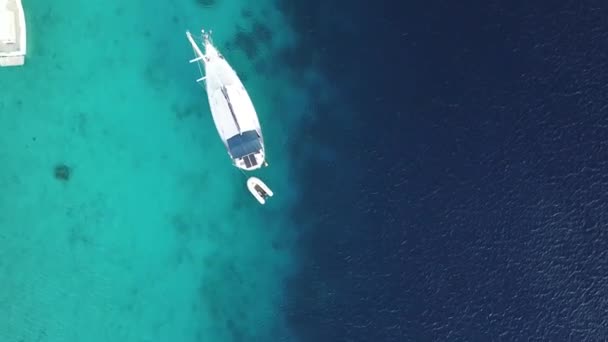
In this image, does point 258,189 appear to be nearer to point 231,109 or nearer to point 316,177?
point 316,177

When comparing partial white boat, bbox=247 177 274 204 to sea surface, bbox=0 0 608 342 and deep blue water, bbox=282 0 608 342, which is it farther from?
deep blue water, bbox=282 0 608 342

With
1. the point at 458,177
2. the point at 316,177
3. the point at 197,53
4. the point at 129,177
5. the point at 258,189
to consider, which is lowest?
the point at 458,177

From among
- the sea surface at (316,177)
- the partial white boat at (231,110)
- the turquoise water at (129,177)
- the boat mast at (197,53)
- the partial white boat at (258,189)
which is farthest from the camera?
the partial white boat at (258,189)

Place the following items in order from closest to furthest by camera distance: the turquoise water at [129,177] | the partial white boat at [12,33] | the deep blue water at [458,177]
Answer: the partial white boat at [12,33] < the turquoise water at [129,177] < the deep blue water at [458,177]

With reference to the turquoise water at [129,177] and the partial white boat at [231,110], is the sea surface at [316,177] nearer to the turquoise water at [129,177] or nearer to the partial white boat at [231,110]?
the turquoise water at [129,177]

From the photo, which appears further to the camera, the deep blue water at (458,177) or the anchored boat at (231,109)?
the deep blue water at (458,177)

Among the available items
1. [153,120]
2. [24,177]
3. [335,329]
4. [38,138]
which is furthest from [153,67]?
[335,329]

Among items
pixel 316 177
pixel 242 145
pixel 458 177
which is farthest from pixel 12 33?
pixel 458 177

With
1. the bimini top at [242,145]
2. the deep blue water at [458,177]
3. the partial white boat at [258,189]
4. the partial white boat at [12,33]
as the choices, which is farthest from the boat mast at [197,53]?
the partial white boat at [12,33]
